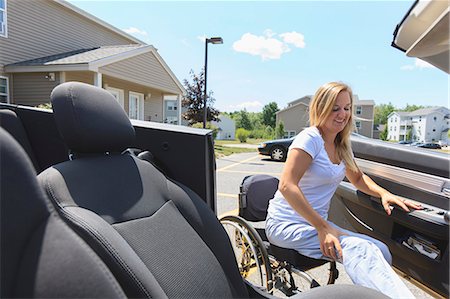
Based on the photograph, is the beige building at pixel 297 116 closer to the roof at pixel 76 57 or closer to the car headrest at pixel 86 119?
the roof at pixel 76 57

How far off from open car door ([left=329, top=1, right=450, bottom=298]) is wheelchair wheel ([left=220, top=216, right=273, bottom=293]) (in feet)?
2.37

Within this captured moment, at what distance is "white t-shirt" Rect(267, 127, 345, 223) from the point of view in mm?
1923

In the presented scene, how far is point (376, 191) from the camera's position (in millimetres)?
2020

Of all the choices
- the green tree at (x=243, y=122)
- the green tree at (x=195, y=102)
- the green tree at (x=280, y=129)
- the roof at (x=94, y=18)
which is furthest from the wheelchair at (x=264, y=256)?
the green tree at (x=243, y=122)

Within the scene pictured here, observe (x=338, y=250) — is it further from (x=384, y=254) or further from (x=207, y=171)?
(x=207, y=171)

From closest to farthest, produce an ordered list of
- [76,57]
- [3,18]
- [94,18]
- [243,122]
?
[3,18], [76,57], [94,18], [243,122]

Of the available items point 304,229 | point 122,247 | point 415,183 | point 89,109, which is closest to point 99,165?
point 89,109

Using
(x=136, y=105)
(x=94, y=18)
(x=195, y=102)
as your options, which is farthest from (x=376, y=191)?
(x=195, y=102)

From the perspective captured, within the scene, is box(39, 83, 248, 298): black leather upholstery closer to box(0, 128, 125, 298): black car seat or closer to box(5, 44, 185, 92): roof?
box(0, 128, 125, 298): black car seat

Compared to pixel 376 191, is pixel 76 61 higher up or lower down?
higher up

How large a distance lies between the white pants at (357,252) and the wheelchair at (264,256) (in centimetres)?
7

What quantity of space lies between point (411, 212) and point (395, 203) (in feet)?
0.31

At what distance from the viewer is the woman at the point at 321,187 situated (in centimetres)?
170

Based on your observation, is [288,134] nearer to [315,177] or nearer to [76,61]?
[76,61]
